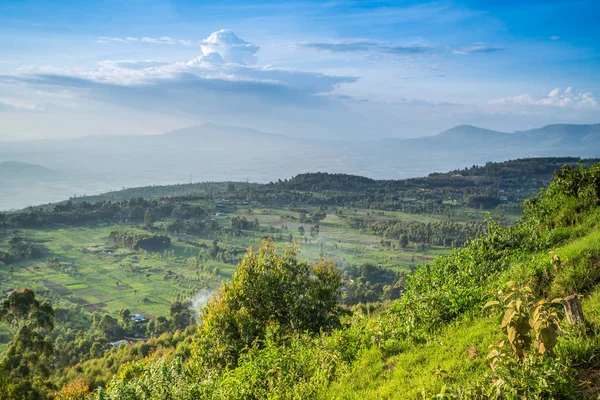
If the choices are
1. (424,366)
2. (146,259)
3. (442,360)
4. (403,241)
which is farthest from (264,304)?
(146,259)

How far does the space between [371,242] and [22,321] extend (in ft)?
282

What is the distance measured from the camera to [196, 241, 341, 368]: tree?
44.0 feet

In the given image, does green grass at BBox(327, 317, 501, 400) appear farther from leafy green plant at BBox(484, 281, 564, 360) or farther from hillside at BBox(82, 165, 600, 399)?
leafy green plant at BBox(484, 281, 564, 360)

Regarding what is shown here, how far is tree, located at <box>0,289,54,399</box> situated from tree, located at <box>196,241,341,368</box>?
14.1 meters

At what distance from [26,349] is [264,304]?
17.8m

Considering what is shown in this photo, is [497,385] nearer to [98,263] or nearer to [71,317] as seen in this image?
[71,317]

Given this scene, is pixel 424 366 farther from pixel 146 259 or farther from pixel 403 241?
pixel 146 259

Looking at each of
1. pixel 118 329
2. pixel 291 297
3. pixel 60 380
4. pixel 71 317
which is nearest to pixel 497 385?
pixel 291 297

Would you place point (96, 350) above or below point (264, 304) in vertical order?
below

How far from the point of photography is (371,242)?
10381 cm

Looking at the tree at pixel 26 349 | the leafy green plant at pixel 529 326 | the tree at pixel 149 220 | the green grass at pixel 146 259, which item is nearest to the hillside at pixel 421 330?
the leafy green plant at pixel 529 326

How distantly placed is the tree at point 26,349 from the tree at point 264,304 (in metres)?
14.1

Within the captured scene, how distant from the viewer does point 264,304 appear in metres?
14.9

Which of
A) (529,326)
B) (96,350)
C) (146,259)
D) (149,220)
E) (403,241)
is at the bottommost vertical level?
(146,259)
